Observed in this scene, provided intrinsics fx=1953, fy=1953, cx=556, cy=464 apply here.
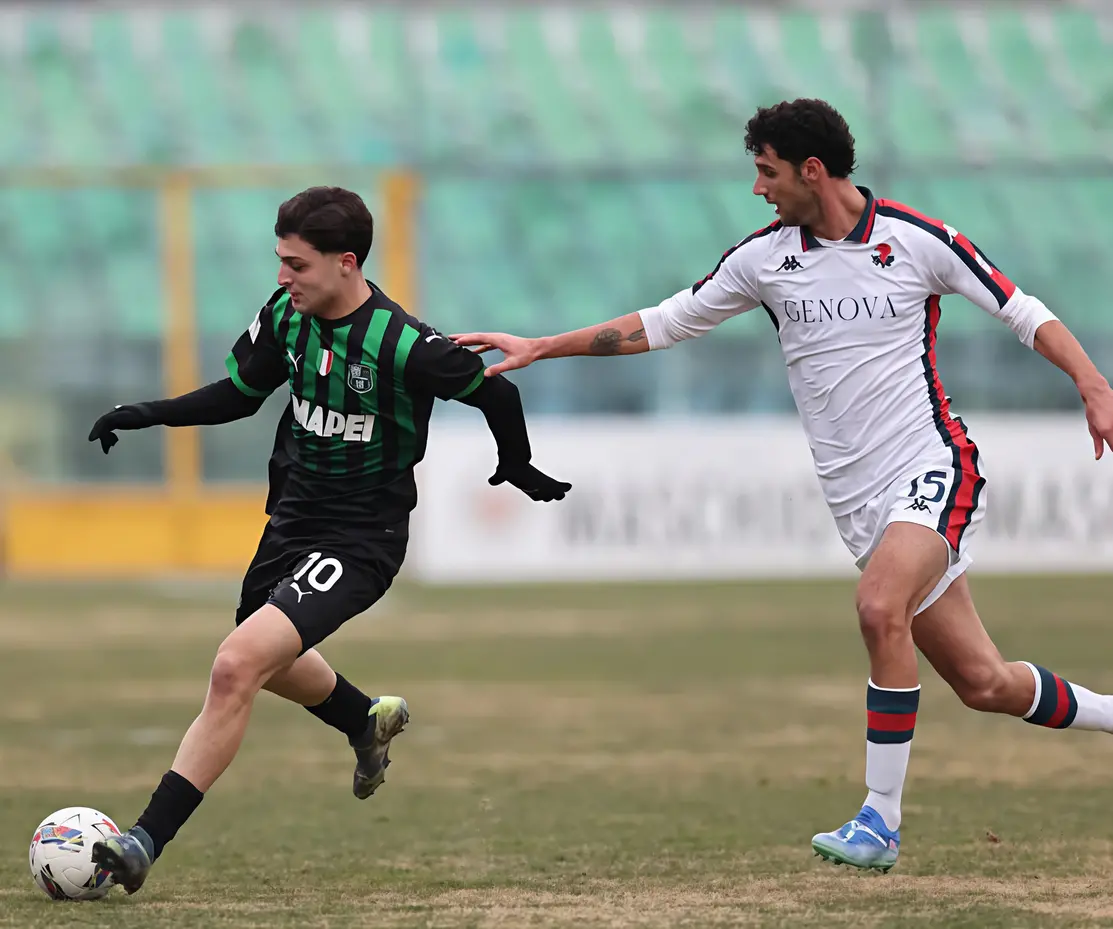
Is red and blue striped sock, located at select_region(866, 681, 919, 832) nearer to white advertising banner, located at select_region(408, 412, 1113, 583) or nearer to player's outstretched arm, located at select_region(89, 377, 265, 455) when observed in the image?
player's outstretched arm, located at select_region(89, 377, 265, 455)

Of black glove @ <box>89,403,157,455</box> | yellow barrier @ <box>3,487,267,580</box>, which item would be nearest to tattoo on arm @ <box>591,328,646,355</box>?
black glove @ <box>89,403,157,455</box>

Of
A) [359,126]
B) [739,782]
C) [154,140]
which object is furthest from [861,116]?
[739,782]

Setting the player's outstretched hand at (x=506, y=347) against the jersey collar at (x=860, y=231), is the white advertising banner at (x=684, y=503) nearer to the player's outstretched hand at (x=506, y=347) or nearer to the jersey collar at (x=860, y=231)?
the player's outstretched hand at (x=506, y=347)

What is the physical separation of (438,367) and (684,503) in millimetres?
11941

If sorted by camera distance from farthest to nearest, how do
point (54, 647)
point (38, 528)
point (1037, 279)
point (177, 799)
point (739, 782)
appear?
point (1037, 279)
point (38, 528)
point (54, 647)
point (739, 782)
point (177, 799)

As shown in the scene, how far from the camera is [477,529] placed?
17359mm

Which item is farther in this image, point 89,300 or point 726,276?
point 89,300

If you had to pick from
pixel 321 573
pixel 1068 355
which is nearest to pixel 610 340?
pixel 321 573

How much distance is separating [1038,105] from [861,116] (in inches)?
96.6

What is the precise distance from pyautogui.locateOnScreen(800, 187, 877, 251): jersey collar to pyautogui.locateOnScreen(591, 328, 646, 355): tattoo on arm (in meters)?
0.62

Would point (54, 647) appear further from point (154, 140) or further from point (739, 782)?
point (154, 140)

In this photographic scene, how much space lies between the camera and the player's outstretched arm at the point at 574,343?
5.76 meters

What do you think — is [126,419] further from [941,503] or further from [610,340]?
[941,503]

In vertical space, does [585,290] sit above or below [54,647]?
above
